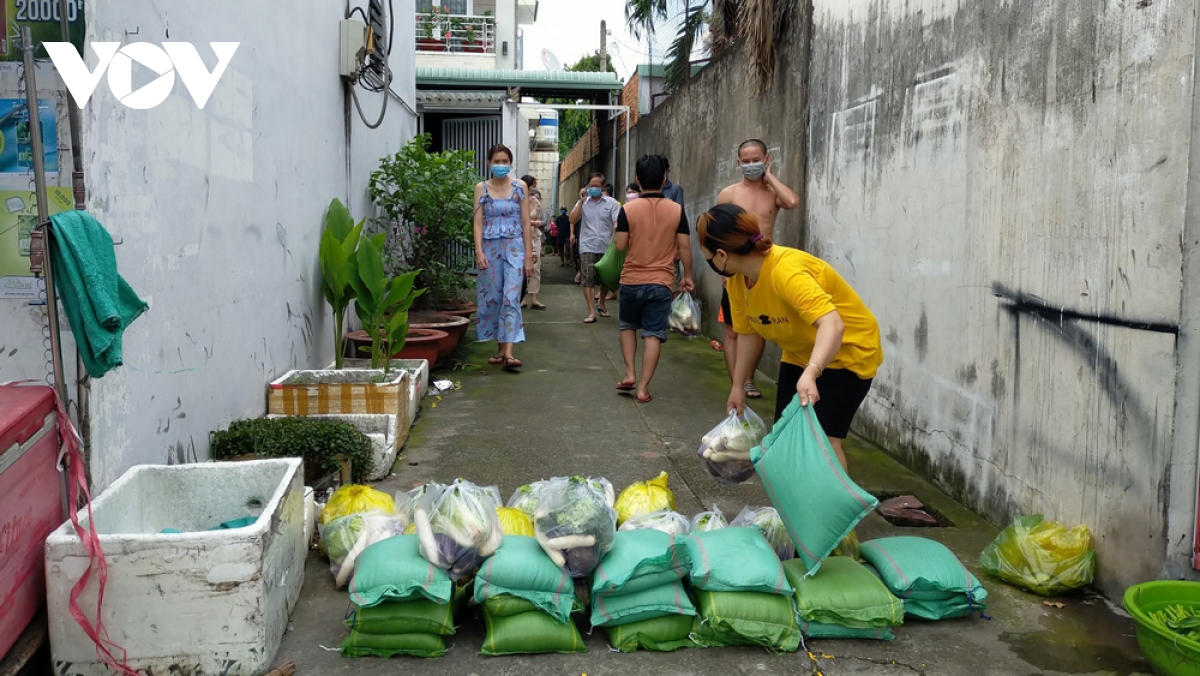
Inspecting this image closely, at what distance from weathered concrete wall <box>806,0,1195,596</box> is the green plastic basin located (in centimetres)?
20

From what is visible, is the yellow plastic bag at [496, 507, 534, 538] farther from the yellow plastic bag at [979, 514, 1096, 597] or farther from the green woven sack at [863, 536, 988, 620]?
the yellow plastic bag at [979, 514, 1096, 597]

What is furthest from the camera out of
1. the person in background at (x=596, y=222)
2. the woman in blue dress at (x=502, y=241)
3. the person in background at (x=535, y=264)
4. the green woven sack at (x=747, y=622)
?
the person in background at (x=535, y=264)

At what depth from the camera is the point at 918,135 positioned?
4844 mm

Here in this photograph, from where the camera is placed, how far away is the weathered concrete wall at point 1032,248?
3090 mm

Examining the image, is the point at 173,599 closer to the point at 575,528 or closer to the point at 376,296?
the point at 575,528

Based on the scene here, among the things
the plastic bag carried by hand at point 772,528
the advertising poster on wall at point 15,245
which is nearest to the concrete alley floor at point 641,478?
the plastic bag carried by hand at point 772,528

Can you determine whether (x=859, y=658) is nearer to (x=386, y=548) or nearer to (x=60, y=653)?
(x=386, y=548)

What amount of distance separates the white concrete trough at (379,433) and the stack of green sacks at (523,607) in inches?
73.0

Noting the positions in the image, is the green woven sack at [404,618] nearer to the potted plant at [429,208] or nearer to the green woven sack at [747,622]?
the green woven sack at [747,622]

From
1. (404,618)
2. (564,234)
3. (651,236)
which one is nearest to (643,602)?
(404,618)

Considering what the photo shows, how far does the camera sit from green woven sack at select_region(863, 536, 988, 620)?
3160 mm

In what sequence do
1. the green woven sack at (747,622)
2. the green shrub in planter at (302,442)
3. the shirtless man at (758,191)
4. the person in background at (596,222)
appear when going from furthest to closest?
1. the person in background at (596,222)
2. the shirtless man at (758,191)
3. the green shrub in planter at (302,442)
4. the green woven sack at (747,622)

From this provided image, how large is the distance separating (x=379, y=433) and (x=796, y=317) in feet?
8.11

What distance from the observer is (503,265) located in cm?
759
